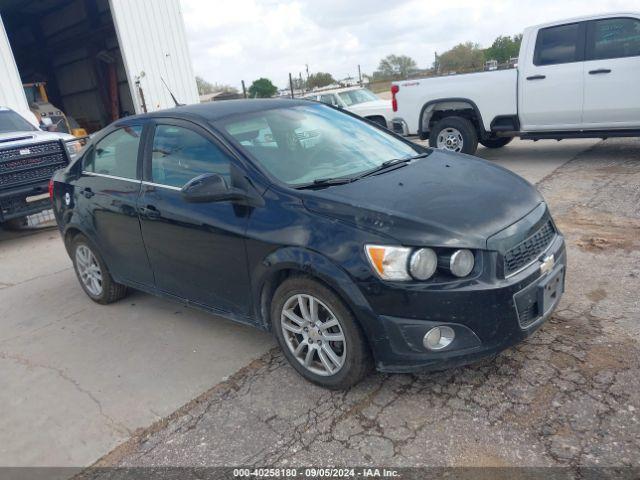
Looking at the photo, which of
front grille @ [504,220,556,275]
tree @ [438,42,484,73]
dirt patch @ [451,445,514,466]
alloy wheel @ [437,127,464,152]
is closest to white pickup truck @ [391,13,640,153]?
alloy wheel @ [437,127,464,152]

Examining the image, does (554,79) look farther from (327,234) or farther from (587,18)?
(327,234)

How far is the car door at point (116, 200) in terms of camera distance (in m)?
4.14

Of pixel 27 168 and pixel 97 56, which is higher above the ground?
pixel 97 56

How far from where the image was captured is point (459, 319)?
2.70 m

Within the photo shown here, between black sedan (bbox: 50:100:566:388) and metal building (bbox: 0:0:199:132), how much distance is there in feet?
29.1

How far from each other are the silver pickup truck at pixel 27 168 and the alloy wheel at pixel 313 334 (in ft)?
16.4

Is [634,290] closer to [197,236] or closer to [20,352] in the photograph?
[197,236]

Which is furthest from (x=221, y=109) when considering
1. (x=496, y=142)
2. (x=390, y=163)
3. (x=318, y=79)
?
(x=318, y=79)

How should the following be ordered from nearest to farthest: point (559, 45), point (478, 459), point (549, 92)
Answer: point (478, 459) → point (559, 45) → point (549, 92)

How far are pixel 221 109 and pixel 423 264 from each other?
6.82 feet

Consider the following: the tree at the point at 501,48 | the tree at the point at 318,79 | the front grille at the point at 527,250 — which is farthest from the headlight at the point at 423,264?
the tree at the point at 318,79

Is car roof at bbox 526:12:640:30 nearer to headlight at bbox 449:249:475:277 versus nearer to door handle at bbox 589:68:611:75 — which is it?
door handle at bbox 589:68:611:75

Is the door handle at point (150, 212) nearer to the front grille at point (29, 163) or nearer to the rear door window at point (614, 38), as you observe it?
the front grille at point (29, 163)

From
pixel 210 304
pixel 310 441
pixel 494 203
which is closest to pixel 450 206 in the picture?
pixel 494 203
